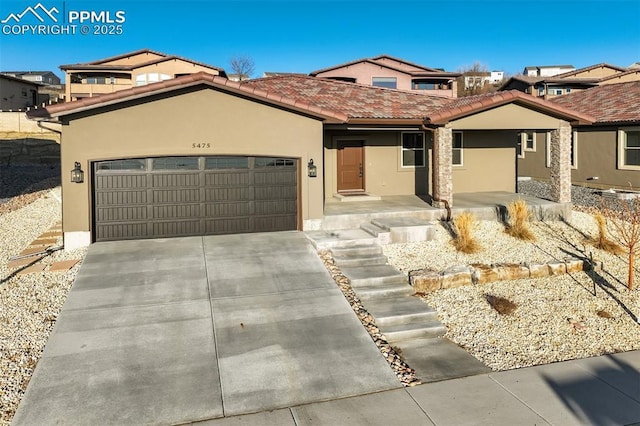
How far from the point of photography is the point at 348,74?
40844 mm

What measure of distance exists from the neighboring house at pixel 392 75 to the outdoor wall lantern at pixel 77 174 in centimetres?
3100

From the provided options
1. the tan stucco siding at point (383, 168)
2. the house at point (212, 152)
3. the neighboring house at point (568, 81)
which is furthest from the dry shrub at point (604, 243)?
the neighboring house at point (568, 81)

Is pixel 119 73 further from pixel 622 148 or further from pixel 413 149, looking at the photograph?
pixel 622 148

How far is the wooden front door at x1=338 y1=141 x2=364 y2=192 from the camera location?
16.5 meters

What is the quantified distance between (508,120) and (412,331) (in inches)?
376

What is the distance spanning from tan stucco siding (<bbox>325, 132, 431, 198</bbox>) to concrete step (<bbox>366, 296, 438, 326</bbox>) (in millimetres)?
8119

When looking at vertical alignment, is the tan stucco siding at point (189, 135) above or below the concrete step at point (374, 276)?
above

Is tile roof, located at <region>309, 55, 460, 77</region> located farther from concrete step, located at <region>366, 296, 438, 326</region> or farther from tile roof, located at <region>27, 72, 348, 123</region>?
concrete step, located at <region>366, 296, 438, 326</region>

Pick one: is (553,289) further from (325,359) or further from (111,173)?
(111,173)

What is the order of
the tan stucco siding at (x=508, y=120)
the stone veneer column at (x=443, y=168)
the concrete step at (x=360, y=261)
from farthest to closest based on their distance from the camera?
the tan stucco siding at (x=508, y=120) < the stone veneer column at (x=443, y=168) < the concrete step at (x=360, y=261)

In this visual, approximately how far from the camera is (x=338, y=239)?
435 inches

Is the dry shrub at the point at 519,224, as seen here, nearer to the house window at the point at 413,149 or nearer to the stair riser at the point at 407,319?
the house window at the point at 413,149

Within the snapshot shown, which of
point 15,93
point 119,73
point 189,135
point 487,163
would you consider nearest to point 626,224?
point 487,163

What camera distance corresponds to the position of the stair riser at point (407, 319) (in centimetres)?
763
